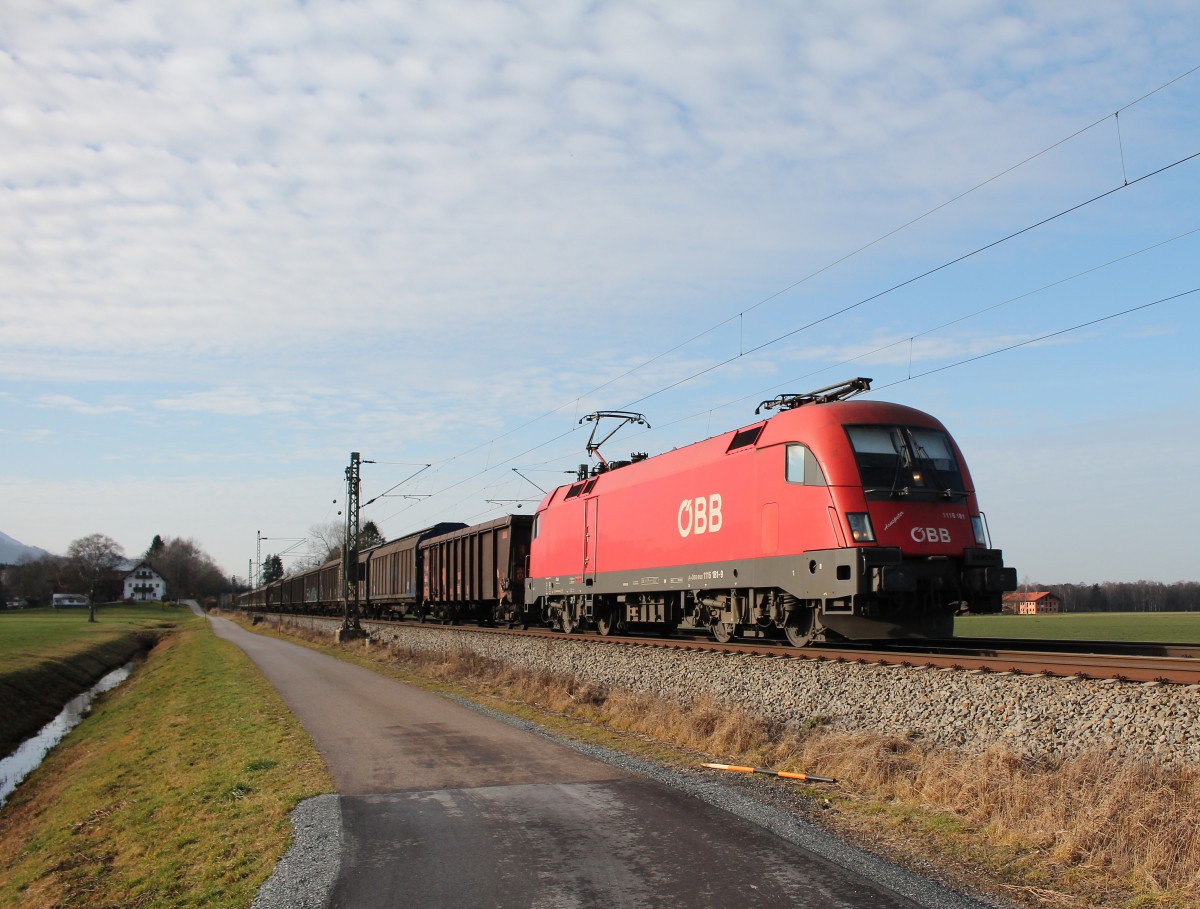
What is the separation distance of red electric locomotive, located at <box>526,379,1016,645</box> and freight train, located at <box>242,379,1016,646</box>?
0.02 m

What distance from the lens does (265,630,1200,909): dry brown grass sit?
5996mm

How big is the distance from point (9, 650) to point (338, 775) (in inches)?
1472

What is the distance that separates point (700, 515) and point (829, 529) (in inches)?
156

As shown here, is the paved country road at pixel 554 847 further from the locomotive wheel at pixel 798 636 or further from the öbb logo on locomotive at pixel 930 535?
the öbb logo on locomotive at pixel 930 535

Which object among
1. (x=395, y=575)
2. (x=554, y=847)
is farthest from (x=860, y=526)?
(x=395, y=575)

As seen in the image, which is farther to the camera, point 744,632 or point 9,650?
point 9,650

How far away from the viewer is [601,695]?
54.0 ft

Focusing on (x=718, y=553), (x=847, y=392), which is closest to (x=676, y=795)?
(x=718, y=553)

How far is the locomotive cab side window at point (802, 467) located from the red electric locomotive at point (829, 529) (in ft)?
0.08

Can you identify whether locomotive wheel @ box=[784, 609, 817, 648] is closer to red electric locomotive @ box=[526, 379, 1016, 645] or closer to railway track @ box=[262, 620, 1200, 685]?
red electric locomotive @ box=[526, 379, 1016, 645]

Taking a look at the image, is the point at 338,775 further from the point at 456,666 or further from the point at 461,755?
the point at 456,666

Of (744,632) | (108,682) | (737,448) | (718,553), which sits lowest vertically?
(108,682)

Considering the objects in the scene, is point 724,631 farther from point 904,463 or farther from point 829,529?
point 904,463

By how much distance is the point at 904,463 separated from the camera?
13461mm
